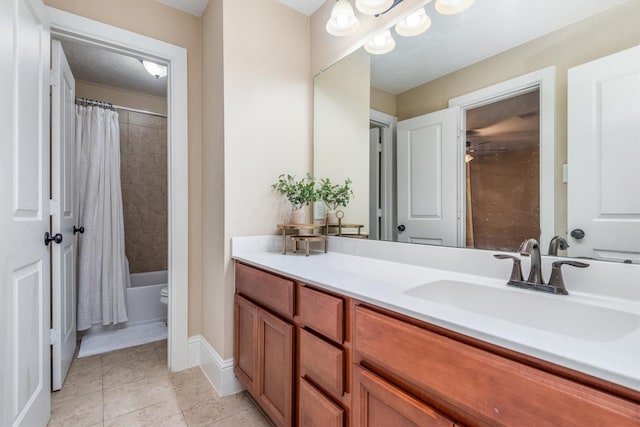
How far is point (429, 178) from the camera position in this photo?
1.36 metres

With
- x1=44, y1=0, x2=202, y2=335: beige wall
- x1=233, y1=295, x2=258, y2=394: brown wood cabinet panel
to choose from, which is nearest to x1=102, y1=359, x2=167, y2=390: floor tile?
x1=44, y1=0, x2=202, y2=335: beige wall

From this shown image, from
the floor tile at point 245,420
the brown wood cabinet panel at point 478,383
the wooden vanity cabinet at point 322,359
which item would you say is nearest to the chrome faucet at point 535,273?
the brown wood cabinet panel at point 478,383

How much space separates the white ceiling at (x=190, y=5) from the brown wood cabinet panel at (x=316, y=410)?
2.28 meters

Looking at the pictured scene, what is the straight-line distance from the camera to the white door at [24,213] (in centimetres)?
110

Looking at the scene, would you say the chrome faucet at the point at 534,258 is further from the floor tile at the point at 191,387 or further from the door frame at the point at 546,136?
the floor tile at the point at 191,387

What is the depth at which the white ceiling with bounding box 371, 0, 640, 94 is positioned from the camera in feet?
3.22

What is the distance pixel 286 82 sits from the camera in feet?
6.53

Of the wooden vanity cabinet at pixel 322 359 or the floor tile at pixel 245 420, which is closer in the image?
the wooden vanity cabinet at pixel 322 359

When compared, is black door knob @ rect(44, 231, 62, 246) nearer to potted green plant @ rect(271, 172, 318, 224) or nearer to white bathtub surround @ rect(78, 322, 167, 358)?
white bathtub surround @ rect(78, 322, 167, 358)

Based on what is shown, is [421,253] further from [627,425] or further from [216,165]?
[216,165]

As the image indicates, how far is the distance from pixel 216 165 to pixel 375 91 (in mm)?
1025

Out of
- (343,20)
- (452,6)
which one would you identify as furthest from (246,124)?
(452,6)

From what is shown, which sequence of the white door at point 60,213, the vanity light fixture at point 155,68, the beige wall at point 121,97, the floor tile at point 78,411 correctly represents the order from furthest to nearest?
the beige wall at point 121,97 → the vanity light fixture at point 155,68 → the white door at point 60,213 → the floor tile at point 78,411

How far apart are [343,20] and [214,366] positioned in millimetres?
2101
